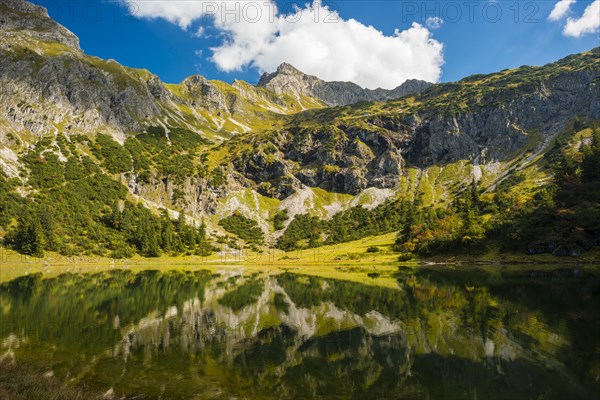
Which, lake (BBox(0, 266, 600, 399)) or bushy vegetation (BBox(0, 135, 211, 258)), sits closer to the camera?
lake (BBox(0, 266, 600, 399))

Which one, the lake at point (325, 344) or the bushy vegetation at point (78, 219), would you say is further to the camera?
the bushy vegetation at point (78, 219)

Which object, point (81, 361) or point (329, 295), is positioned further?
point (329, 295)

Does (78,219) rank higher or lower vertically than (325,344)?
higher

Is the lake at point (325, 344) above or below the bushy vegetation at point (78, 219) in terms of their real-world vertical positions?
below

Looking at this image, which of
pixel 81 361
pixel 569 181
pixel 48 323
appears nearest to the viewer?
pixel 81 361

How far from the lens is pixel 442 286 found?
59469 mm

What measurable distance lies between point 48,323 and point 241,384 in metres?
27.2

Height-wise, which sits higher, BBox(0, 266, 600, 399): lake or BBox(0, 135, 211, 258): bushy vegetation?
BBox(0, 135, 211, 258): bushy vegetation

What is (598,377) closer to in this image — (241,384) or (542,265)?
(241,384)

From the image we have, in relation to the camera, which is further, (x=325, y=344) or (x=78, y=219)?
(x=78, y=219)

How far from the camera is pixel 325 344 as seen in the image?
28.0 metres

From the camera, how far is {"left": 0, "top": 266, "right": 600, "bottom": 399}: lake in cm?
1869

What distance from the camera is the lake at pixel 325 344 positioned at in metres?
18.7

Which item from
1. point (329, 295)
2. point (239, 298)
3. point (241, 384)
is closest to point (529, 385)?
point (241, 384)
